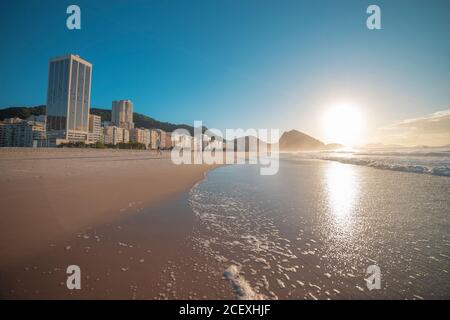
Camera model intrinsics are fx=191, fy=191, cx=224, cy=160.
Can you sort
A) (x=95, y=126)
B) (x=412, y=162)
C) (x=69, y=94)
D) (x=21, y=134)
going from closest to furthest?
(x=412, y=162) → (x=21, y=134) → (x=69, y=94) → (x=95, y=126)

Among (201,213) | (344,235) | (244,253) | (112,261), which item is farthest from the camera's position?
(201,213)

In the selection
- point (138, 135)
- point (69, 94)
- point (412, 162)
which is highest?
point (69, 94)

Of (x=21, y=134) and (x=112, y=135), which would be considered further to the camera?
(x=112, y=135)

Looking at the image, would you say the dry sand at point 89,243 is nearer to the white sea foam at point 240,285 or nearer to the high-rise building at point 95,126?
the white sea foam at point 240,285

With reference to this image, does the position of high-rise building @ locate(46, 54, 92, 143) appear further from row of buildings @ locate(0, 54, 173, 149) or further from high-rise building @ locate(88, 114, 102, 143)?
high-rise building @ locate(88, 114, 102, 143)

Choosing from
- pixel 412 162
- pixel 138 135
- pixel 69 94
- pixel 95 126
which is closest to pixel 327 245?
pixel 412 162

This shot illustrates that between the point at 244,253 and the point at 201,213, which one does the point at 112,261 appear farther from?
the point at 201,213

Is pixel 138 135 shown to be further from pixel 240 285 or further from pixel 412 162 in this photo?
pixel 240 285

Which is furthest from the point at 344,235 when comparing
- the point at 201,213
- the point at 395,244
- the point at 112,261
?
the point at 112,261
